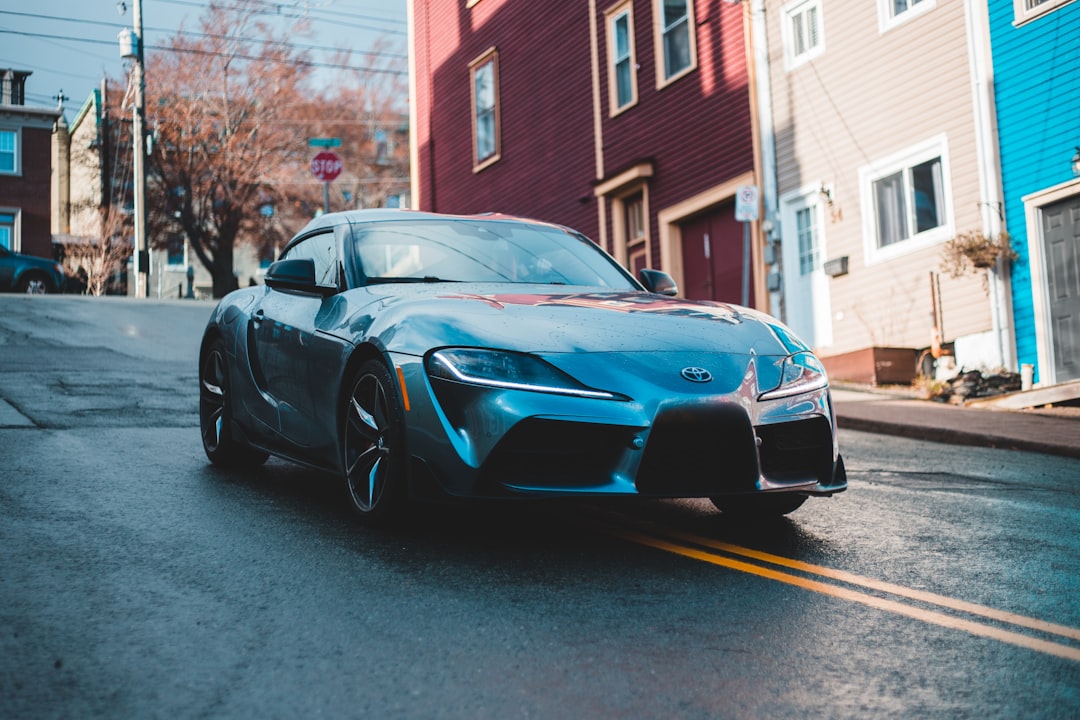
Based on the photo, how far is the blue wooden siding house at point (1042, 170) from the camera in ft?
42.7

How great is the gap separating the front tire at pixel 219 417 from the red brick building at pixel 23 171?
4178cm

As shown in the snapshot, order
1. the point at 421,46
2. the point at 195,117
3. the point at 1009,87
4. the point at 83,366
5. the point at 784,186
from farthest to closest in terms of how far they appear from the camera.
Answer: the point at 195,117 < the point at 421,46 < the point at 784,186 < the point at 1009,87 < the point at 83,366

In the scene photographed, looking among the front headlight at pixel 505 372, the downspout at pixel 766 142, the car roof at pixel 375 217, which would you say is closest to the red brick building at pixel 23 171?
the downspout at pixel 766 142

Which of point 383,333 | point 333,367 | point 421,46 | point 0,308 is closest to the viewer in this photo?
point 383,333

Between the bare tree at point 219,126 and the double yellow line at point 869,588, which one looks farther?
the bare tree at point 219,126

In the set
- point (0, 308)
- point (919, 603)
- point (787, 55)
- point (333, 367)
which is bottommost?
point (919, 603)

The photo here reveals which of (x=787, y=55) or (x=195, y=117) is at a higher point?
(x=195, y=117)

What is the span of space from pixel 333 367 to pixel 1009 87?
35.5ft

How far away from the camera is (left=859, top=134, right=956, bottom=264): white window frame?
47.7ft

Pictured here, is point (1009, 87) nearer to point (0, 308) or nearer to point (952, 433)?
point (952, 433)

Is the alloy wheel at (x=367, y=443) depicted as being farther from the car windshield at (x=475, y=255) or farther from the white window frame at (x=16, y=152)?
the white window frame at (x=16, y=152)

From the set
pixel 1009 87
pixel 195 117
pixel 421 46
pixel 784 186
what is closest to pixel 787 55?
pixel 784 186

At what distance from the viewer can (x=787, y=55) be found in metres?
17.6

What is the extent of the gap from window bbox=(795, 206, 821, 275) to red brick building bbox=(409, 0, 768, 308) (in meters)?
0.72
